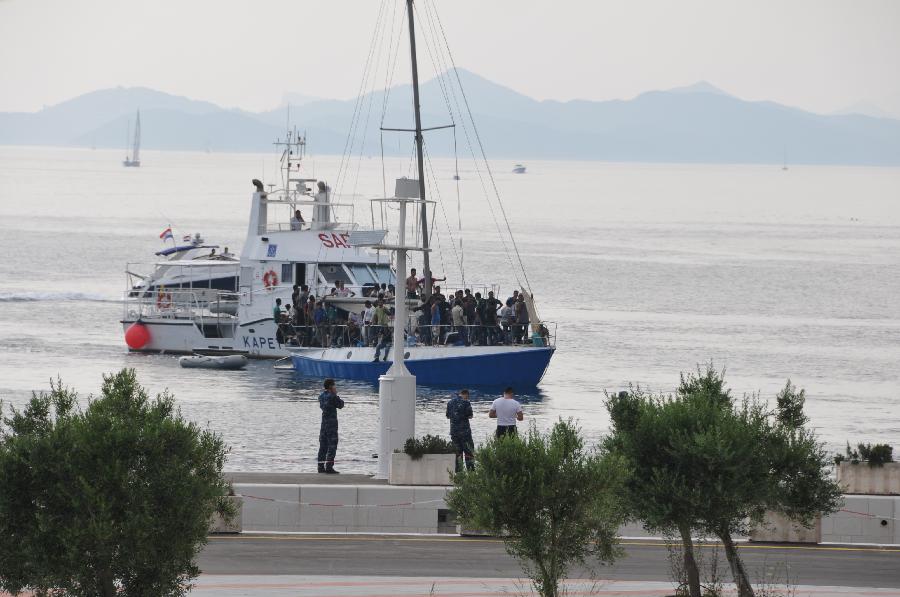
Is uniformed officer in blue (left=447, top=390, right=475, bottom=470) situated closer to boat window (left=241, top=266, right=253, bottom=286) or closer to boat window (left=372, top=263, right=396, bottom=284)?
boat window (left=372, top=263, right=396, bottom=284)

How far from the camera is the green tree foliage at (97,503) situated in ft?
38.8

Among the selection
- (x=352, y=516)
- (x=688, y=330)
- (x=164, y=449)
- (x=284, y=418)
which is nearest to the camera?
(x=164, y=449)

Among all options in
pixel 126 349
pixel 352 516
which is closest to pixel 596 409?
pixel 126 349

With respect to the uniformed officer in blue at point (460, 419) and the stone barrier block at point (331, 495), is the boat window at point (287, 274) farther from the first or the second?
the stone barrier block at point (331, 495)

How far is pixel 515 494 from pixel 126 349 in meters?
43.3

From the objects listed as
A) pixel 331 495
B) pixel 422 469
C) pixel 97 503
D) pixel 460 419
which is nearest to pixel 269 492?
pixel 331 495

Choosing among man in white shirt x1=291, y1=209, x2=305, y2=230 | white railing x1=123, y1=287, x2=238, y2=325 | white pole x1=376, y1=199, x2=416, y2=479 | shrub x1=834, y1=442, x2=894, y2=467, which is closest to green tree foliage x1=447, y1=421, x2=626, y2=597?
shrub x1=834, y1=442, x2=894, y2=467

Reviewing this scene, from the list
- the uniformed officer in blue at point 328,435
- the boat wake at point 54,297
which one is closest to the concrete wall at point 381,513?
the uniformed officer in blue at point 328,435

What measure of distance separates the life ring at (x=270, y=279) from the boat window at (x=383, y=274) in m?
3.23

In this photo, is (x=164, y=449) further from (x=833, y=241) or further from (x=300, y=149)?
(x=833, y=241)

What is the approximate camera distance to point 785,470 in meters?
14.4

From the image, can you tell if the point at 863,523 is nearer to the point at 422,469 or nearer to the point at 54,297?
the point at 422,469

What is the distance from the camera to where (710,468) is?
539 inches

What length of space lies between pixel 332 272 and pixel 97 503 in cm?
3599
